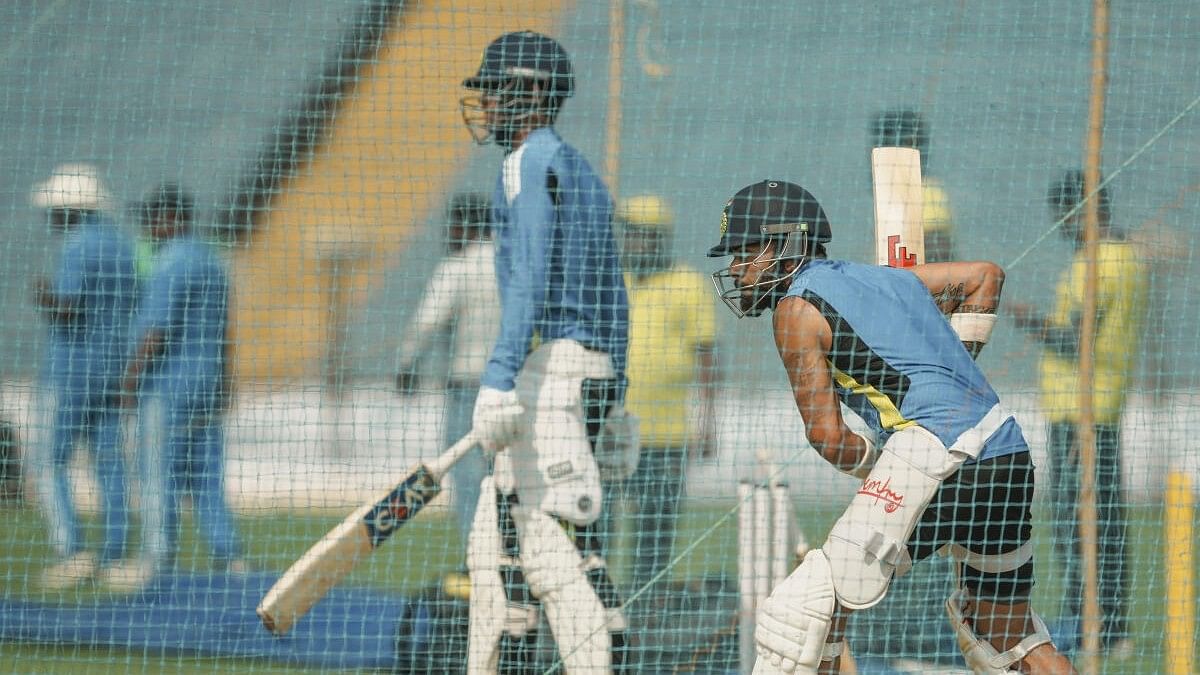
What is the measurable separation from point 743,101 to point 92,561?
328cm

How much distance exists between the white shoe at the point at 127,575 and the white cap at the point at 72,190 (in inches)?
57.3

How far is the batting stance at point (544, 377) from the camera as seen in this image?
427 cm

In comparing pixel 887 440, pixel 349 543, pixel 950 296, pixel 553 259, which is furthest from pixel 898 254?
pixel 349 543

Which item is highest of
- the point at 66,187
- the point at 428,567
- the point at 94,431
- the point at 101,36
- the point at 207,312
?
the point at 101,36

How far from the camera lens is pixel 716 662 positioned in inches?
195

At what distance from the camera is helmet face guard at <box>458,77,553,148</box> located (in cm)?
445

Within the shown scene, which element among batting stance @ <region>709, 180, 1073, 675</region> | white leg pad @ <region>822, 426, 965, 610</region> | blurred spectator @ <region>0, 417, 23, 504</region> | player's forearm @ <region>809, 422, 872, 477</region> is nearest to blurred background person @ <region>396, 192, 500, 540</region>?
blurred spectator @ <region>0, 417, 23, 504</region>

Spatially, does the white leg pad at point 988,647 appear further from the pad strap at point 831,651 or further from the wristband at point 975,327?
the wristband at point 975,327

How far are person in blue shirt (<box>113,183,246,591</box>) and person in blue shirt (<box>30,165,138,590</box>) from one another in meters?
0.12

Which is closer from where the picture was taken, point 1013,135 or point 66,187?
point 1013,135

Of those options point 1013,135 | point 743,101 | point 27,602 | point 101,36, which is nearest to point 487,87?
point 743,101

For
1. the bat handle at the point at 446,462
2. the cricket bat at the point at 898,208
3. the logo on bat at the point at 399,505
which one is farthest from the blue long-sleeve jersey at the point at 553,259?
the cricket bat at the point at 898,208

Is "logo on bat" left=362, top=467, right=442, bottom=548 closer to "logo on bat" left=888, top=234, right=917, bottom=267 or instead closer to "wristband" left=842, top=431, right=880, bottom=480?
"wristband" left=842, top=431, right=880, bottom=480

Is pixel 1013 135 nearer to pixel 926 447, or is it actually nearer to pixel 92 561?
pixel 926 447
